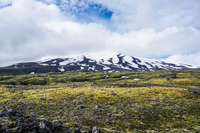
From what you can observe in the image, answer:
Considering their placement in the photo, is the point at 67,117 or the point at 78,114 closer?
the point at 67,117

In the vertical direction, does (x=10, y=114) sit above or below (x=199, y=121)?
above

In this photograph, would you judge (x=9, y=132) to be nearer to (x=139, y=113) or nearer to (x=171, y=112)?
(x=139, y=113)

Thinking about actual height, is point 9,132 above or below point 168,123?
above

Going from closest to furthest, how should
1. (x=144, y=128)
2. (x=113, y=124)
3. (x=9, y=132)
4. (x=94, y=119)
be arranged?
(x=9, y=132) < (x=144, y=128) < (x=113, y=124) < (x=94, y=119)

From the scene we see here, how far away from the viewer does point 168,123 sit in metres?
19.2

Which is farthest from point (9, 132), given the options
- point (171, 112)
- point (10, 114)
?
point (171, 112)

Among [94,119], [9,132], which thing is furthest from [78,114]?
[9,132]

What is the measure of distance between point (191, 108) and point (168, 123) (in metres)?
11.7

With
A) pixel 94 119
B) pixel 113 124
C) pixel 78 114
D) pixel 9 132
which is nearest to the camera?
pixel 9 132

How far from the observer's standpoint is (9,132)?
11062mm

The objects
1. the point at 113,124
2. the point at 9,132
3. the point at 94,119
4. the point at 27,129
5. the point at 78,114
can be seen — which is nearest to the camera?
the point at 9,132

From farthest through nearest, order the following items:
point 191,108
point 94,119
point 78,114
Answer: point 191,108 < point 78,114 < point 94,119

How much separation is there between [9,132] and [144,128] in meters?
16.4

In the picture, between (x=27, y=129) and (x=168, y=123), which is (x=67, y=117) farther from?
(x=168, y=123)
